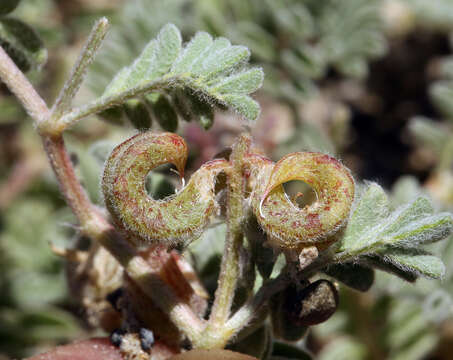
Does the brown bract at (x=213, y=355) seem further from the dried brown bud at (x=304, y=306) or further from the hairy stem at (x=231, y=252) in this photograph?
the dried brown bud at (x=304, y=306)

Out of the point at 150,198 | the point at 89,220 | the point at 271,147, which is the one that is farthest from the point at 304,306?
the point at 271,147

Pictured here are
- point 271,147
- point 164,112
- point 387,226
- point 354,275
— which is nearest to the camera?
point 387,226

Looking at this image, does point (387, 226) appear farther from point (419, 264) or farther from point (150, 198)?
point (150, 198)

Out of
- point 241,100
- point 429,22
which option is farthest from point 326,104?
point 241,100

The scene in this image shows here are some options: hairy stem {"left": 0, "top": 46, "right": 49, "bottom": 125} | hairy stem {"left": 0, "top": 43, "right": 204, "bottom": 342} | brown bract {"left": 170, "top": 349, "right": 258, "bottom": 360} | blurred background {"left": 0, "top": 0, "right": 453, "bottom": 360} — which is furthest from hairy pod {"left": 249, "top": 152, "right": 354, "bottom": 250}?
blurred background {"left": 0, "top": 0, "right": 453, "bottom": 360}

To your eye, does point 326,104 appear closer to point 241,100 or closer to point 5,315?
point 5,315

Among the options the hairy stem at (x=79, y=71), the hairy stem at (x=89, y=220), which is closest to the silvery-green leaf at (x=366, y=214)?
the hairy stem at (x=89, y=220)

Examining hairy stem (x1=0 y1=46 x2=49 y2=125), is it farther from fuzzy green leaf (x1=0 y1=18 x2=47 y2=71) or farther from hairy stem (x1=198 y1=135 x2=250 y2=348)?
hairy stem (x1=198 y1=135 x2=250 y2=348)
